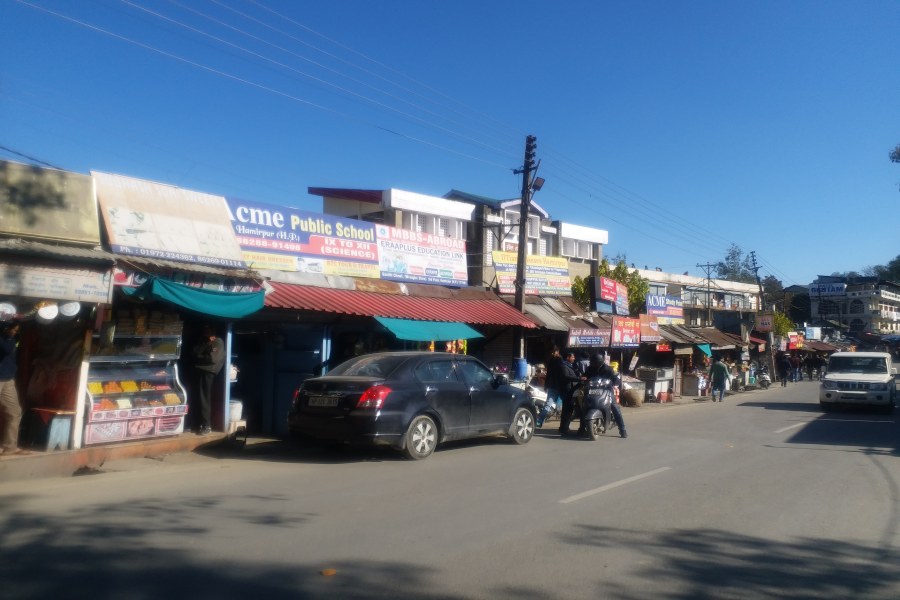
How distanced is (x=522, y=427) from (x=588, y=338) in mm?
7853

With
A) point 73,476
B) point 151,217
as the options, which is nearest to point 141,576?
point 73,476

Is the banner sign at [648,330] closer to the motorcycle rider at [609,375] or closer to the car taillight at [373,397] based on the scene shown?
the motorcycle rider at [609,375]

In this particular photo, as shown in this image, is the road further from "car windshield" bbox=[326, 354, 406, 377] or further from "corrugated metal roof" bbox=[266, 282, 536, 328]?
"corrugated metal roof" bbox=[266, 282, 536, 328]

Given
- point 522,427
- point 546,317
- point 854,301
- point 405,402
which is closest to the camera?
point 405,402

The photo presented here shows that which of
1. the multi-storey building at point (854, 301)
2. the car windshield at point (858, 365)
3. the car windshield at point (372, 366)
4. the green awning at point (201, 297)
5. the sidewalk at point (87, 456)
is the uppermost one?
the multi-storey building at point (854, 301)

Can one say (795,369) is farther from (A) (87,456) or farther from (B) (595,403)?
(A) (87,456)

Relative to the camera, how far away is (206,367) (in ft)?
36.9

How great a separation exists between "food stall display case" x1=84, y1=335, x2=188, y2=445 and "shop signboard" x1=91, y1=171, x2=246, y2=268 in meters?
1.37

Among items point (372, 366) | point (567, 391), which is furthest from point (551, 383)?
point (372, 366)

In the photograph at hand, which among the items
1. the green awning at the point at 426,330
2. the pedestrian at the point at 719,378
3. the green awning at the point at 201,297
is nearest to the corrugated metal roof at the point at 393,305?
the green awning at the point at 426,330

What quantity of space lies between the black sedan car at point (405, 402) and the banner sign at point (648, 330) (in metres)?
12.4

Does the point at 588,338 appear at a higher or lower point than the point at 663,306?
lower

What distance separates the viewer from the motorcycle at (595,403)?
43.1ft

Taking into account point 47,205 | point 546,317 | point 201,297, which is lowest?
point 201,297
